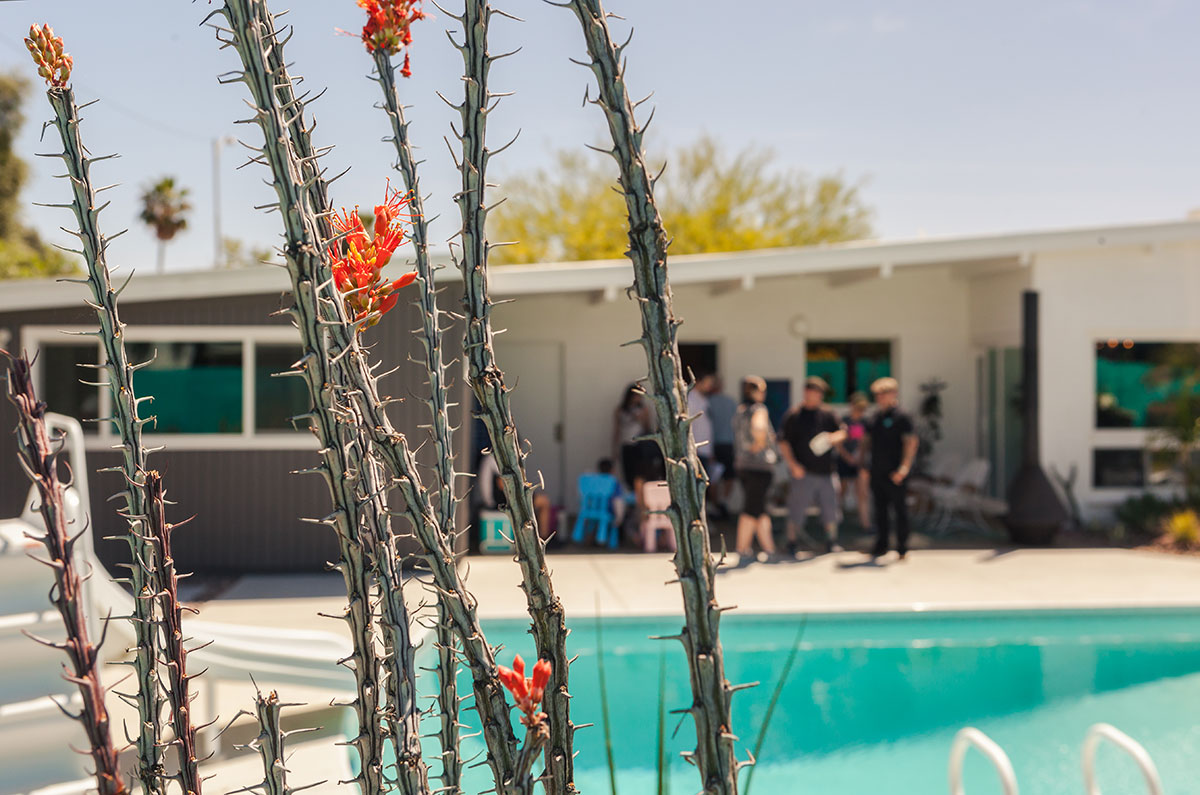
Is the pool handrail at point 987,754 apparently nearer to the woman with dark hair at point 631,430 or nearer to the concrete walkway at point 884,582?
the concrete walkway at point 884,582

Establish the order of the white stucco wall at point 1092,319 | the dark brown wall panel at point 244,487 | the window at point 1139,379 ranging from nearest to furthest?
the dark brown wall panel at point 244,487, the white stucco wall at point 1092,319, the window at point 1139,379

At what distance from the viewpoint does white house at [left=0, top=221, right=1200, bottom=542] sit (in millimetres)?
10320

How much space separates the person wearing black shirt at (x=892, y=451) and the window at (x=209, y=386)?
18.4 ft

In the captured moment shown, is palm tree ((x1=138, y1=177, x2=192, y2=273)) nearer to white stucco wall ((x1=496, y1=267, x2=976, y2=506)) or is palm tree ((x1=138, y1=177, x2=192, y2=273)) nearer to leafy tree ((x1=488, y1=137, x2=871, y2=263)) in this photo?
leafy tree ((x1=488, y1=137, x2=871, y2=263))

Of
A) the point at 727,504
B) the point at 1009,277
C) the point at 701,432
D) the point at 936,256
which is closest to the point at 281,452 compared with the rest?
the point at 701,432

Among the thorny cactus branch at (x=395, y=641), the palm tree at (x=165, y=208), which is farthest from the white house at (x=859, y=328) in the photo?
the palm tree at (x=165, y=208)

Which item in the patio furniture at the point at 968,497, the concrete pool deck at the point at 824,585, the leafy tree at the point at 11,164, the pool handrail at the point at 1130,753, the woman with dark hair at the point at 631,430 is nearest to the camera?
the pool handrail at the point at 1130,753

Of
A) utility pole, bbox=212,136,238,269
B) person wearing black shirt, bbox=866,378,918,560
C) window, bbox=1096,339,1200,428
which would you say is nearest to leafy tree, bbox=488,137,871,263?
utility pole, bbox=212,136,238,269

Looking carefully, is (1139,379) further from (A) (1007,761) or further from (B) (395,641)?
(B) (395,641)

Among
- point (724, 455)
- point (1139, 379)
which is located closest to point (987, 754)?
point (724, 455)

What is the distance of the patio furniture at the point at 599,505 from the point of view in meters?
12.0

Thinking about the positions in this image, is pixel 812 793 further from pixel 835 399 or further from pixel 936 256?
pixel 835 399

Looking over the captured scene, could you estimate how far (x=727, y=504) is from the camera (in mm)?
14414

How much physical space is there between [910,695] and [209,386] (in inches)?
276
